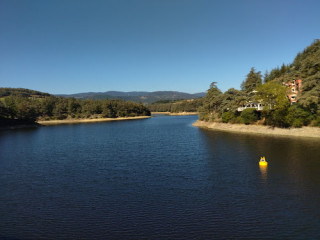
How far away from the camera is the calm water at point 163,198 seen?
65.2 feet

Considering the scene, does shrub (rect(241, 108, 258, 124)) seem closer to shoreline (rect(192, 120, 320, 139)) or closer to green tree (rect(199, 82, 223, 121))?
shoreline (rect(192, 120, 320, 139))

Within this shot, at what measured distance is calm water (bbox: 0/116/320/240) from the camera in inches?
782

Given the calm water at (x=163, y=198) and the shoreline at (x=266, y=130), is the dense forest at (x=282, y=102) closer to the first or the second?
the shoreline at (x=266, y=130)

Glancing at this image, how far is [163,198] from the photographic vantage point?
86.6 ft

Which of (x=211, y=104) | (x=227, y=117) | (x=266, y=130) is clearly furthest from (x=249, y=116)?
(x=211, y=104)

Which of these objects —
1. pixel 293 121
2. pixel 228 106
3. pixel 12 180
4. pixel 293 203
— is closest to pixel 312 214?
pixel 293 203

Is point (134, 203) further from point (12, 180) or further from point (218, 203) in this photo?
point (12, 180)

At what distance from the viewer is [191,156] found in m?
48.6

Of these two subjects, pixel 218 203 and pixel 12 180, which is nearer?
pixel 218 203

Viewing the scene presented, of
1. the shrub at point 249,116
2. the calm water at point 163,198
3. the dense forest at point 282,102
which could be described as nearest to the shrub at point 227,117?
the dense forest at point 282,102

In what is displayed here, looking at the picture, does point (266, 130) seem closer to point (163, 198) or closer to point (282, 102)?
point (282, 102)

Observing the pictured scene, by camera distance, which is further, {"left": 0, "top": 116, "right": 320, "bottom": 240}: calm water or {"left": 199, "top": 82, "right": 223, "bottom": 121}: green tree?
{"left": 199, "top": 82, "right": 223, "bottom": 121}: green tree

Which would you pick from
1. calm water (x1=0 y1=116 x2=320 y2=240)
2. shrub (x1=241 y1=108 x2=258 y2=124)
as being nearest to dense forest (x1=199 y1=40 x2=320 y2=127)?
shrub (x1=241 y1=108 x2=258 y2=124)

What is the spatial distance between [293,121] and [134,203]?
224ft
